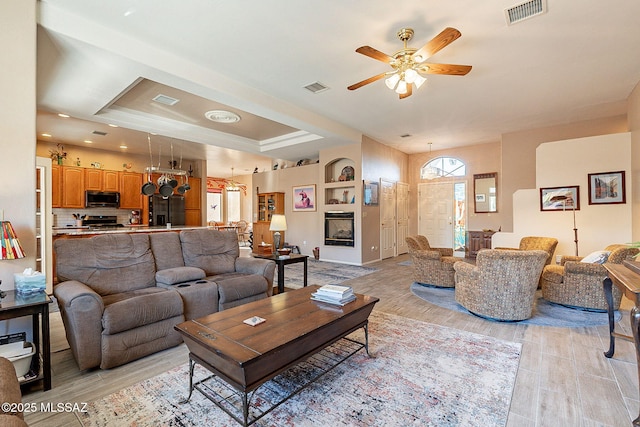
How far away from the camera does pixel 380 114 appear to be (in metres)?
5.53

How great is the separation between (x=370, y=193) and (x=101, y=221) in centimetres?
681

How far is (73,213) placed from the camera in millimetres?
7137

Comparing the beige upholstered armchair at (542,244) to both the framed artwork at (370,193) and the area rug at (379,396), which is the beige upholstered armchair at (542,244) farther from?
the framed artwork at (370,193)

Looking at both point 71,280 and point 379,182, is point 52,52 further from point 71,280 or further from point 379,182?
point 379,182

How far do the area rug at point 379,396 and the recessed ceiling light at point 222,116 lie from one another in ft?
14.2

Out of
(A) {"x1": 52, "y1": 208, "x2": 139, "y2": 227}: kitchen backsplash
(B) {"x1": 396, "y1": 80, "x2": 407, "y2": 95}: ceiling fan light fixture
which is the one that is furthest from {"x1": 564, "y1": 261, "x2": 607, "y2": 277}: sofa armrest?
(A) {"x1": 52, "y1": 208, "x2": 139, "y2": 227}: kitchen backsplash

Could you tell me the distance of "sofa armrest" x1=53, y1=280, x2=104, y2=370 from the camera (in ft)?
7.16

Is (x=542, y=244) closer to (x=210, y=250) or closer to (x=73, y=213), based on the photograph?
(x=210, y=250)

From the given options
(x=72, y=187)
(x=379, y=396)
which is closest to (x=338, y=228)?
(x=379, y=396)

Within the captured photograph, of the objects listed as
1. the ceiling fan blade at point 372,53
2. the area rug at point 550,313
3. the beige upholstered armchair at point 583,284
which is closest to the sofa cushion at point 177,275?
the ceiling fan blade at point 372,53

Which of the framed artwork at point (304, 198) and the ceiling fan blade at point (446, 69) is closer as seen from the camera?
the ceiling fan blade at point (446, 69)

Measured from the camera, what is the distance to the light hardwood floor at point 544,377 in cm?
179

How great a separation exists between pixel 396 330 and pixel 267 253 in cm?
232

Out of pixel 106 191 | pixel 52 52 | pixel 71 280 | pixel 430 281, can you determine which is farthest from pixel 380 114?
pixel 106 191
